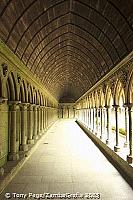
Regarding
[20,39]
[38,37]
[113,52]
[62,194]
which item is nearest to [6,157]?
[62,194]

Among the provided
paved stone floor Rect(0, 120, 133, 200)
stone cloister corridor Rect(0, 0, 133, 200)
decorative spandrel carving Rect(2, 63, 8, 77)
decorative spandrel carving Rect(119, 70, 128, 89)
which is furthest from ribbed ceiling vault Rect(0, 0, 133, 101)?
paved stone floor Rect(0, 120, 133, 200)

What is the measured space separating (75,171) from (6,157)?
2.88m

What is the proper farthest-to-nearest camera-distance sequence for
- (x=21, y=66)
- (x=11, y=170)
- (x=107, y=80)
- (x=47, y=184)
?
(x=107, y=80) → (x=21, y=66) → (x=11, y=170) → (x=47, y=184)

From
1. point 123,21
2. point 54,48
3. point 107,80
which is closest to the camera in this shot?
point 123,21

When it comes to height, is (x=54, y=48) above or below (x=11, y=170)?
above

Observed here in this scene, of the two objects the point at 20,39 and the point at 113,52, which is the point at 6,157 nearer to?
the point at 20,39

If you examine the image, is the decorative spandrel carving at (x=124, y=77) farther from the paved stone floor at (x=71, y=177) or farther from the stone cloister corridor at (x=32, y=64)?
the paved stone floor at (x=71, y=177)

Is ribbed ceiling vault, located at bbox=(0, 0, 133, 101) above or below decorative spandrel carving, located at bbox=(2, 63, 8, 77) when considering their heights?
above

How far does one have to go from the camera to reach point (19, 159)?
993cm

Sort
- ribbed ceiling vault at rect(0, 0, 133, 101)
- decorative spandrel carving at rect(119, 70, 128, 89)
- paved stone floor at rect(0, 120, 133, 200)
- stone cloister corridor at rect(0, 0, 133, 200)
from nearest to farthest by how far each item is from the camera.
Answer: paved stone floor at rect(0, 120, 133, 200) < stone cloister corridor at rect(0, 0, 133, 200) < ribbed ceiling vault at rect(0, 0, 133, 101) < decorative spandrel carving at rect(119, 70, 128, 89)

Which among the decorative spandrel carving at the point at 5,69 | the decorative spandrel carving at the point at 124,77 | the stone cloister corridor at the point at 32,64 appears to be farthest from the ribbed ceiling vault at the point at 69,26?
the decorative spandrel carving at the point at 5,69

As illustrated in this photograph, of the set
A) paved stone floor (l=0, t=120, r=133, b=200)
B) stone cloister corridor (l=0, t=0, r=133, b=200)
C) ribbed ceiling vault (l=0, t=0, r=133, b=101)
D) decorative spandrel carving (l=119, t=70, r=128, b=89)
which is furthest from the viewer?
decorative spandrel carving (l=119, t=70, r=128, b=89)

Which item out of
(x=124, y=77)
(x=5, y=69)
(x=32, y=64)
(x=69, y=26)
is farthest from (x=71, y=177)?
(x=69, y=26)

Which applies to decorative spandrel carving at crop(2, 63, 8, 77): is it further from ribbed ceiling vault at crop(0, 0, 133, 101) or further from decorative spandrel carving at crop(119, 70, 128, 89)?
decorative spandrel carving at crop(119, 70, 128, 89)
